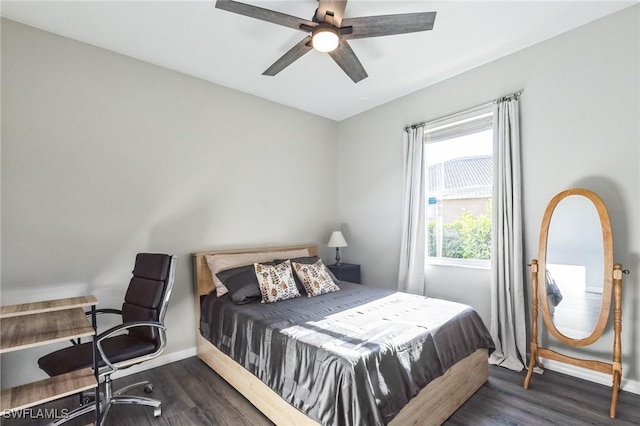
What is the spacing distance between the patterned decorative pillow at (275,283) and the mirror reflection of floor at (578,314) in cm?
225

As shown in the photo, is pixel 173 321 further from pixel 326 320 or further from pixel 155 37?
pixel 155 37

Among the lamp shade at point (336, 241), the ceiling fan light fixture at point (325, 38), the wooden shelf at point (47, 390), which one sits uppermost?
the ceiling fan light fixture at point (325, 38)

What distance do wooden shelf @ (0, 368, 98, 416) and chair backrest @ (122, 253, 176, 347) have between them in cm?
44

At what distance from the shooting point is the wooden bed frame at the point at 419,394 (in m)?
1.80

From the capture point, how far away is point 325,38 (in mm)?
2025

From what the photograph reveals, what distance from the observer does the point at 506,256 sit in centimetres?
284

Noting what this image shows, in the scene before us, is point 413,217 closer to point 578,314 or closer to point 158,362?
point 578,314

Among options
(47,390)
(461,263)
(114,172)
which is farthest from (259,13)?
(461,263)

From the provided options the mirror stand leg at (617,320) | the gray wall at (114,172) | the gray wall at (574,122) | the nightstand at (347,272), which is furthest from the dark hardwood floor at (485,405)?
the nightstand at (347,272)

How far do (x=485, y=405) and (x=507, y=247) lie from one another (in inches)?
54.2

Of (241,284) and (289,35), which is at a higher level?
(289,35)

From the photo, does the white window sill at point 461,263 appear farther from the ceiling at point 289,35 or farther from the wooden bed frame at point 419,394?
the ceiling at point 289,35

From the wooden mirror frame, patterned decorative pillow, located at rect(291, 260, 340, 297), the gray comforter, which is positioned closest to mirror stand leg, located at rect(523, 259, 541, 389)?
the wooden mirror frame

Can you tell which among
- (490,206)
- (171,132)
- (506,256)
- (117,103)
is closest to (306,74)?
(171,132)
